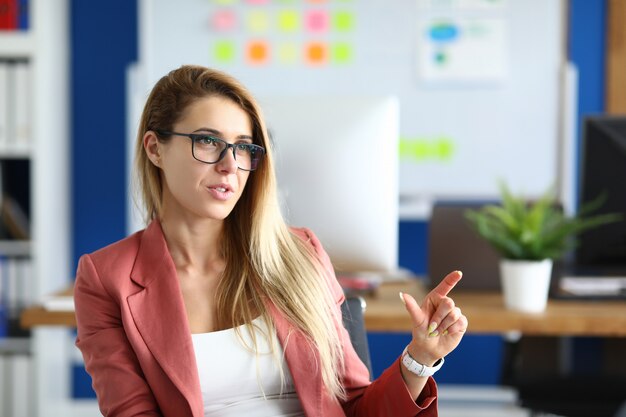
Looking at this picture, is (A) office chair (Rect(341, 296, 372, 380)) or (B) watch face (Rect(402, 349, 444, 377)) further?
(A) office chair (Rect(341, 296, 372, 380))

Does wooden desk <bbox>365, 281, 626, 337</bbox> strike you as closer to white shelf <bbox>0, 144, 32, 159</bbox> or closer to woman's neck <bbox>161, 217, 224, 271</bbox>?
woman's neck <bbox>161, 217, 224, 271</bbox>

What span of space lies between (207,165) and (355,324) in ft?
1.56

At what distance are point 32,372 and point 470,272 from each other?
2.00m

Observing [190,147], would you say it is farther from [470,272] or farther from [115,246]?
[470,272]

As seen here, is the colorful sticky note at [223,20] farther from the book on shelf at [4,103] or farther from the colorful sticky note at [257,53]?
the book on shelf at [4,103]

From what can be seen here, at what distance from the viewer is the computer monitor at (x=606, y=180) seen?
2.21 metres

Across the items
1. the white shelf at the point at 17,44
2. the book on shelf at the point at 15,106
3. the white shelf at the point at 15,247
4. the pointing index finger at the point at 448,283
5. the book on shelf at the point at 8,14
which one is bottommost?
the white shelf at the point at 15,247

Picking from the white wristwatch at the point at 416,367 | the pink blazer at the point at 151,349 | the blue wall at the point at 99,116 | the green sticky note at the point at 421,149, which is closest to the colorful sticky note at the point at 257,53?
the blue wall at the point at 99,116

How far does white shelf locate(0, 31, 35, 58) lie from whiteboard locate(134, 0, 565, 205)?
18.5 inches

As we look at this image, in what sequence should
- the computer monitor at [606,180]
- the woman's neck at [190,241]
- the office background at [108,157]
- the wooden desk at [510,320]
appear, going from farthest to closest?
the office background at [108,157]
the computer monitor at [606,180]
the wooden desk at [510,320]
the woman's neck at [190,241]

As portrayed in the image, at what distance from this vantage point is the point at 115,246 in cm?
149

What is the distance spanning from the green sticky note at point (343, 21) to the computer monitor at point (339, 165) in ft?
4.64

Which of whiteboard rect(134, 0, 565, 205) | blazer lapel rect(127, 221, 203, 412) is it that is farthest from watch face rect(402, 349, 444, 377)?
whiteboard rect(134, 0, 565, 205)

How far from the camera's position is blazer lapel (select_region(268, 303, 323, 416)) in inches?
57.4
